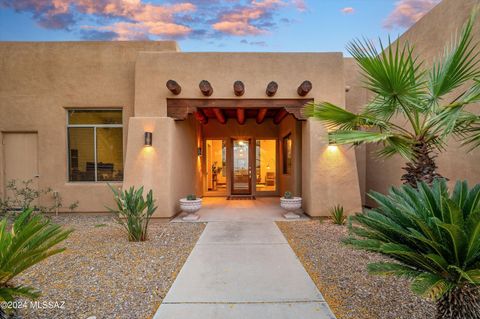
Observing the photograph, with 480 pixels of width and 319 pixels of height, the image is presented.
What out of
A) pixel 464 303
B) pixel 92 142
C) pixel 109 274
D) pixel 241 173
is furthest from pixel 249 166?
pixel 464 303

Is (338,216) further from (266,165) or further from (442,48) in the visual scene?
(266,165)

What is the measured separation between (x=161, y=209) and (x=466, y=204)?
622cm

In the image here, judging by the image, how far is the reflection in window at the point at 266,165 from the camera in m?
11.4

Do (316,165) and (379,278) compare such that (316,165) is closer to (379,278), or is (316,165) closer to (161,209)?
(379,278)

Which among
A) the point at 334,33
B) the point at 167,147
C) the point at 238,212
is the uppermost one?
the point at 334,33

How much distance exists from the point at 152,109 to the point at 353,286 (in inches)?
244

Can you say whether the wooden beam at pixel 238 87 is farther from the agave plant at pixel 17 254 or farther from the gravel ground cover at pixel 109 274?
the agave plant at pixel 17 254

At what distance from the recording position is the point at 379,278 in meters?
3.30

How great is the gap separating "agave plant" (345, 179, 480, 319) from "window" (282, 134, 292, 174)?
7434mm

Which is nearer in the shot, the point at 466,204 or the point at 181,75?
the point at 466,204

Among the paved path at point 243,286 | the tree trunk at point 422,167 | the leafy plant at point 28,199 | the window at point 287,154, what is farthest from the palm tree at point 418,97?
A: the leafy plant at point 28,199

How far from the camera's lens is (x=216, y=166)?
12.3m

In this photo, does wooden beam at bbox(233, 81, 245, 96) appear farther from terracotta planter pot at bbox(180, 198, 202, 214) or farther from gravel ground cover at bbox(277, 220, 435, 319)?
gravel ground cover at bbox(277, 220, 435, 319)

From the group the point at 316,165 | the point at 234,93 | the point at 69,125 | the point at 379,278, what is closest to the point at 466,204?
the point at 379,278
